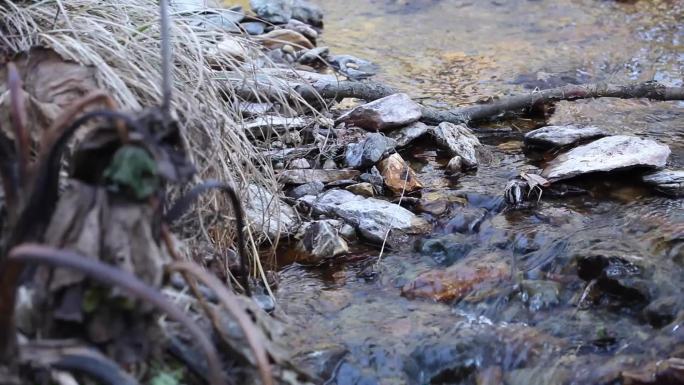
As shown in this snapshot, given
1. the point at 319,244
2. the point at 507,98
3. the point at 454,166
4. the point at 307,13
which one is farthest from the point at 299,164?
the point at 307,13

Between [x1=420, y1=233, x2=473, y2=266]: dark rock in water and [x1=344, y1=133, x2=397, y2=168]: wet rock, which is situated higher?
[x1=344, y1=133, x2=397, y2=168]: wet rock

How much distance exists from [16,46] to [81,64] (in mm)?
307

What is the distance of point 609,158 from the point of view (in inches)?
110

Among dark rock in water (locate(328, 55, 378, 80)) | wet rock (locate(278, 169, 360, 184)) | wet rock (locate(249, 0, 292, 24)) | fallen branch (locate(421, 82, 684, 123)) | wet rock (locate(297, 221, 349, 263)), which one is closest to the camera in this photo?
wet rock (locate(297, 221, 349, 263))

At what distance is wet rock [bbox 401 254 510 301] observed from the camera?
2.14 m

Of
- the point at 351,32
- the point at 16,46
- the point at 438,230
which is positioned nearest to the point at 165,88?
the point at 16,46

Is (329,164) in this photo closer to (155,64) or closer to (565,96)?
(155,64)

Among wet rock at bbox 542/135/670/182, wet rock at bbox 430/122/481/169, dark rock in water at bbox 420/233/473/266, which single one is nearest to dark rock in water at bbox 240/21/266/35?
wet rock at bbox 430/122/481/169

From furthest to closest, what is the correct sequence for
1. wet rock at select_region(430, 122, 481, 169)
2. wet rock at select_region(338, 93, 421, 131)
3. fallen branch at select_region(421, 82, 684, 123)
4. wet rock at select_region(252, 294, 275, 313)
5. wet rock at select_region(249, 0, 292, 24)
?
wet rock at select_region(249, 0, 292, 24), fallen branch at select_region(421, 82, 684, 123), wet rock at select_region(338, 93, 421, 131), wet rock at select_region(430, 122, 481, 169), wet rock at select_region(252, 294, 275, 313)

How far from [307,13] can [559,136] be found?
10.4ft

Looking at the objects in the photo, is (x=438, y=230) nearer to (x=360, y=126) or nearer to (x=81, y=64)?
(x=360, y=126)

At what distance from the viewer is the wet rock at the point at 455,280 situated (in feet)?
7.01

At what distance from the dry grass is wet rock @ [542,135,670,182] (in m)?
1.29

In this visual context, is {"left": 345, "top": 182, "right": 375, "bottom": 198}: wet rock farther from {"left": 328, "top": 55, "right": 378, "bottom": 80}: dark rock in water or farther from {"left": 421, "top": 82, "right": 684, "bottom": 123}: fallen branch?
{"left": 328, "top": 55, "right": 378, "bottom": 80}: dark rock in water
